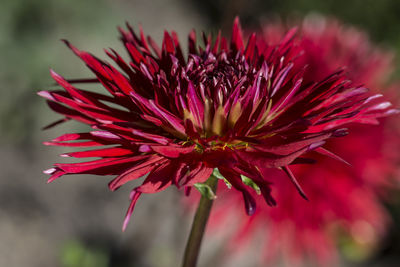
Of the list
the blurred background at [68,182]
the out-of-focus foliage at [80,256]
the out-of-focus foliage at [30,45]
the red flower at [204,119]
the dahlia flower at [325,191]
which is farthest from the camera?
the out-of-focus foliage at [30,45]

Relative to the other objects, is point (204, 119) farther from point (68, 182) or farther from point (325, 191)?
point (68, 182)

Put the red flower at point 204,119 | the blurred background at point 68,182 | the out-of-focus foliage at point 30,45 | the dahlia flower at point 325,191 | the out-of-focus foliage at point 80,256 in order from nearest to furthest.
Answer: the red flower at point 204,119 < the dahlia flower at point 325,191 < the out-of-focus foliage at point 80,256 < the blurred background at point 68,182 < the out-of-focus foliage at point 30,45

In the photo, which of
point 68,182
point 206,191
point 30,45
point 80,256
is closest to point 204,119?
point 206,191

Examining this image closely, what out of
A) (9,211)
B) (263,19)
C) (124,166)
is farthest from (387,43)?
(124,166)

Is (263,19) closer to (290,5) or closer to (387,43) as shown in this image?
(290,5)

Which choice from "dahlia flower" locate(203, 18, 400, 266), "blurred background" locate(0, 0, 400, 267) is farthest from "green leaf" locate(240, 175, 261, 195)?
"blurred background" locate(0, 0, 400, 267)

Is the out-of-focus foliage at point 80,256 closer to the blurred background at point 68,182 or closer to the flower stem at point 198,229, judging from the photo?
the blurred background at point 68,182

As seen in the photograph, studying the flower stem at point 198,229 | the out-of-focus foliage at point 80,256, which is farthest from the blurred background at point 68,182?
the flower stem at point 198,229
